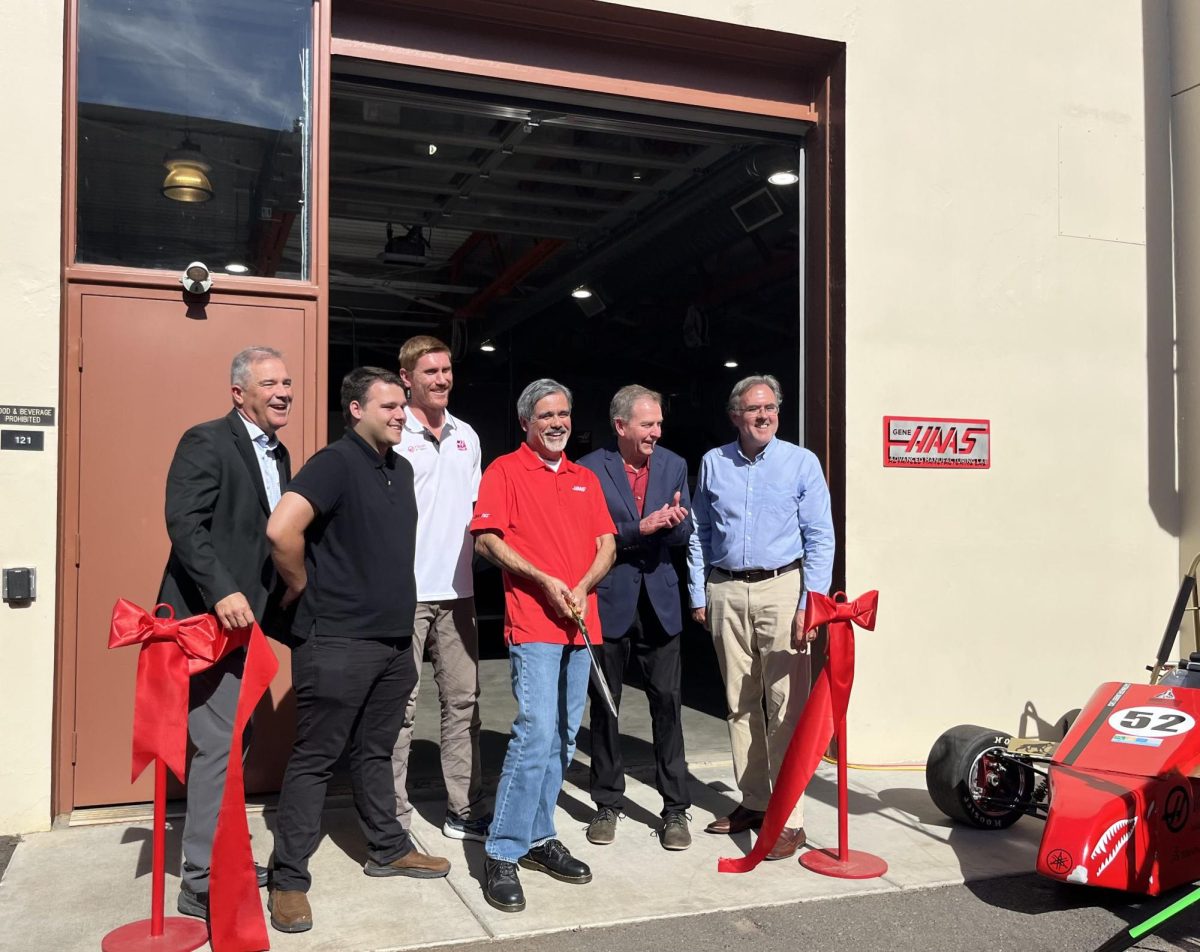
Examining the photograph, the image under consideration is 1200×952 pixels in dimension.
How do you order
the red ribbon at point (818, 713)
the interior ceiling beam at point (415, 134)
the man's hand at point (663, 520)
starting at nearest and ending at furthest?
the red ribbon at point (818, 713)
the man's hand at point (663, 520)
the interior ceiling beam at point (415, 134)

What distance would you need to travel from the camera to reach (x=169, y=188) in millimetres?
5113

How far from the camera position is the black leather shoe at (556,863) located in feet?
13.9

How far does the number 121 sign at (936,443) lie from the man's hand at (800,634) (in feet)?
5.79

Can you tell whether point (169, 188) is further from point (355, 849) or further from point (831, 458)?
point (831, 458)

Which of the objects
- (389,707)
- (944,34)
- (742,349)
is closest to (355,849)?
(389,707)

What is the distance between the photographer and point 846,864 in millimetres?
4457

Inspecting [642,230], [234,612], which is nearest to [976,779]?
[234,612]

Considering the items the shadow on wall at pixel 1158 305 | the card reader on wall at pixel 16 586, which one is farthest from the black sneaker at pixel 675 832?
the shadow on wall at pixel 1158 305

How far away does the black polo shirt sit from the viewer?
3881 mm

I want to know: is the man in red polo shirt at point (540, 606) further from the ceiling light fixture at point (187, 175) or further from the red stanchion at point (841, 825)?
the ceiling light fixture at point (187, 175)

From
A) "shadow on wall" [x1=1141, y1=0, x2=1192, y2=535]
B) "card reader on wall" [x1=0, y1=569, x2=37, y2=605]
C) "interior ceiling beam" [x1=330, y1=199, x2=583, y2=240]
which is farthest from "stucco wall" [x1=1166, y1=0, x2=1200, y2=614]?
"card reader on wall" [x1=0, y1=569, x2=37, y2=605]

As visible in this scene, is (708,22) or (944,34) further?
(944,34)

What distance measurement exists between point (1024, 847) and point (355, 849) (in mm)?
2878

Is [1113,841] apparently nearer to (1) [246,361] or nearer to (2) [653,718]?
(2) [653,718]
